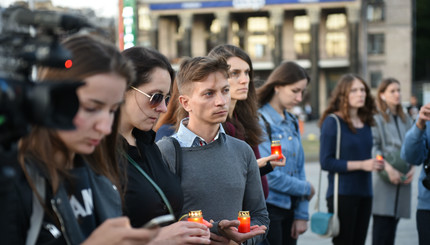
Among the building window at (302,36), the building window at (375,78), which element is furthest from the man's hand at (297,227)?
the building window at (375,78)

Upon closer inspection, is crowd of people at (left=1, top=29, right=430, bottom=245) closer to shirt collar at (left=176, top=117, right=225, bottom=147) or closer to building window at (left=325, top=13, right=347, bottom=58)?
shirt collar at (left=176, top=117, right=225, bottom=147)

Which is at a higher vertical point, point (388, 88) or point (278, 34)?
point (278, 34)

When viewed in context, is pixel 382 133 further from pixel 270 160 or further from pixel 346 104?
pixel 270 160

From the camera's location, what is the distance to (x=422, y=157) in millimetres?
5191

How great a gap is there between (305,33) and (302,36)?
0.53m

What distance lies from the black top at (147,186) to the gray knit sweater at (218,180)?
12.7 inches

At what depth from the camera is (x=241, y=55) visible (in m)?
4.71

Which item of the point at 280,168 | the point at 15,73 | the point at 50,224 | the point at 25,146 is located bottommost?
the point at 280,168

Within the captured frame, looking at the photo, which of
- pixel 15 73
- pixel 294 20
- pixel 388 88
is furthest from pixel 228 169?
pixel 294 20

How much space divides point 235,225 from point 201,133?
733mm

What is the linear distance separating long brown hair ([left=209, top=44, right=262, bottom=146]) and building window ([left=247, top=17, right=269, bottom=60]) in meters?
50.5

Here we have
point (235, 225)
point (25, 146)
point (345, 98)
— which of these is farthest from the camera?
point (345, 98)

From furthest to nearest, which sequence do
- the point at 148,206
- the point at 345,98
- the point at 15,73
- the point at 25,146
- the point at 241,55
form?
the point at 345,98, the point at 241,55, the point at 148,206, the point at 25,146, the point at 15,73

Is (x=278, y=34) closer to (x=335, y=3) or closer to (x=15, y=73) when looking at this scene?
(x=335, y=3)
